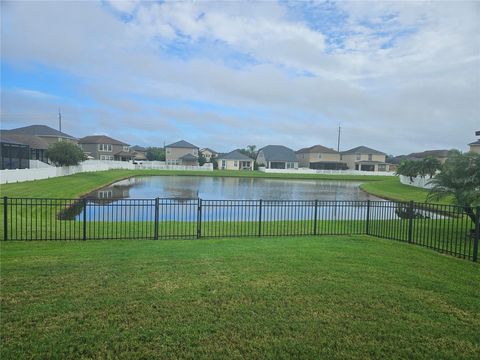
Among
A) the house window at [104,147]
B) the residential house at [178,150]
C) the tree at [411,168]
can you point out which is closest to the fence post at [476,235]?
the tree at [411,168]

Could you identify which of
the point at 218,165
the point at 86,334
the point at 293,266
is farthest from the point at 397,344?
the point at 218,165

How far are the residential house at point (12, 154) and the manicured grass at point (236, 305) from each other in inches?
1220

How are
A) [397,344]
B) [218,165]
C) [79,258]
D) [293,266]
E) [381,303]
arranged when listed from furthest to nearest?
[218,165] < [79,258] < [293,266] < [381,303] < [397,344]

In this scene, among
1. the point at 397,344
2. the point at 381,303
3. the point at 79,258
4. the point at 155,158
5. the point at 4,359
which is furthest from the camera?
the point at 155,158

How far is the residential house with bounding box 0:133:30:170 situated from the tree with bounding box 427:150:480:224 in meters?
34.3

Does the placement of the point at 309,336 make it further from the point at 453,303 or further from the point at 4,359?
the point at 4,359

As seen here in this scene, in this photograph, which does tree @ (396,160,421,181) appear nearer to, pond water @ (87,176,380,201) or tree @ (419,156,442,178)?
tree @ (419,156,442,178)

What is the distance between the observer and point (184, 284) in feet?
18.8

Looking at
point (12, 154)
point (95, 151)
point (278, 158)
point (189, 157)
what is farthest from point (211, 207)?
point (95, 151)

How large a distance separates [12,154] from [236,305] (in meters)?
39.0

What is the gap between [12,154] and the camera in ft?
119

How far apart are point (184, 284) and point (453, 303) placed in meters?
4.00

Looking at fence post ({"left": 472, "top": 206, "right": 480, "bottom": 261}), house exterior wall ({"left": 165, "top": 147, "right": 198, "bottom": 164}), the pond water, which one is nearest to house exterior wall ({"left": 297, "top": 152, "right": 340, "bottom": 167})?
house exterior wall ({"left": 165, "top": 147, "right": 198, "bottom": 164})

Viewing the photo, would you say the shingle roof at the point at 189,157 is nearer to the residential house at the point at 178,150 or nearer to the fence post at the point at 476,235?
the residential house at the point at 178,150
